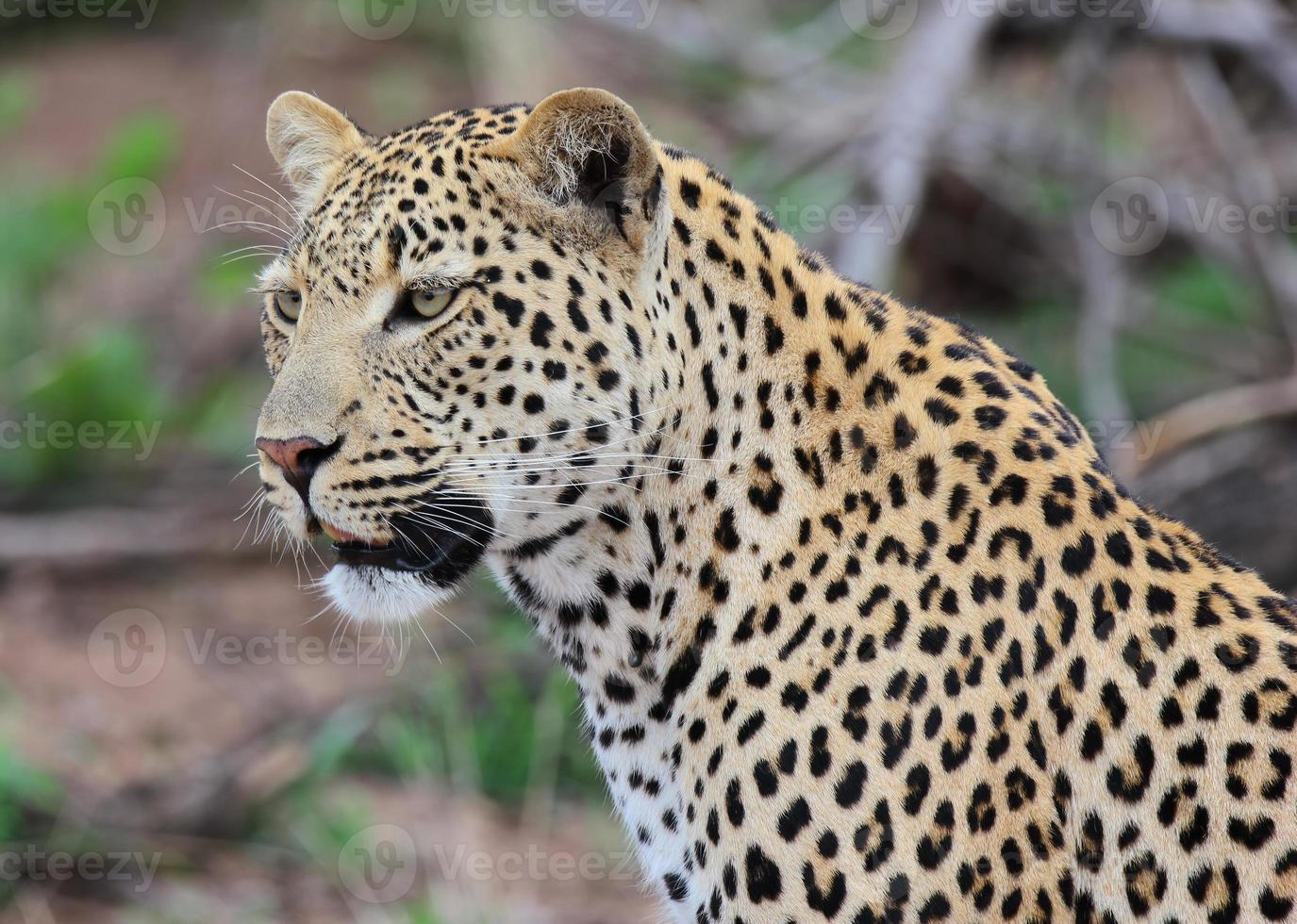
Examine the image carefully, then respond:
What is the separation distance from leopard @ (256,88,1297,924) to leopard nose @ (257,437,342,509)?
2cm

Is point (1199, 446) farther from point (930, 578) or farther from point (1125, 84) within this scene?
point (1125, 84)

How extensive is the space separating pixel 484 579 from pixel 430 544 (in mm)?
5217

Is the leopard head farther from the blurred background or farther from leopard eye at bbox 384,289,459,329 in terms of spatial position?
the blurred background

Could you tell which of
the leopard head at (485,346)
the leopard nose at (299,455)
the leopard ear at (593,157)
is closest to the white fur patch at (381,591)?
the leopard head at (485,346)

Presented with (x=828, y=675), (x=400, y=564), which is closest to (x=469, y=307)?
(x=400, y=564)

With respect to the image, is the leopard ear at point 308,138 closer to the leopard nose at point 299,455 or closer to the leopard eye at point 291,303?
the leopard eye at point 291,303

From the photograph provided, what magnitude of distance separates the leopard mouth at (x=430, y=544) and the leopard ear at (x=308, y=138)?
1.30 meters

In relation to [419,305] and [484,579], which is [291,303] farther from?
[484,579]

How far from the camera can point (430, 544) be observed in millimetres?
4754

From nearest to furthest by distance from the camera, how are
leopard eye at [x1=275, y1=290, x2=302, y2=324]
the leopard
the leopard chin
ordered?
the leopard, the leopard chin, leopard eye at [x1=275, y1=290, x2=302, y2=324]

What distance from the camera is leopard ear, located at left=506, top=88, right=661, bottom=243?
4398 millimetres

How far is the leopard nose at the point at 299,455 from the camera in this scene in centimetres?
448

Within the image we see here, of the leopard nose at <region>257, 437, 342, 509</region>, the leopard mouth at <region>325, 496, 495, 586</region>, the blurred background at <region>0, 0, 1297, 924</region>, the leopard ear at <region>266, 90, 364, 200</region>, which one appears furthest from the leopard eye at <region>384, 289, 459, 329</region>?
the blurred background at <region>0, 0, 1297, 924</region>

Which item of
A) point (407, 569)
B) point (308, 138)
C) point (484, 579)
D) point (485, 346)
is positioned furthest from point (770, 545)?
point (484, 579)
